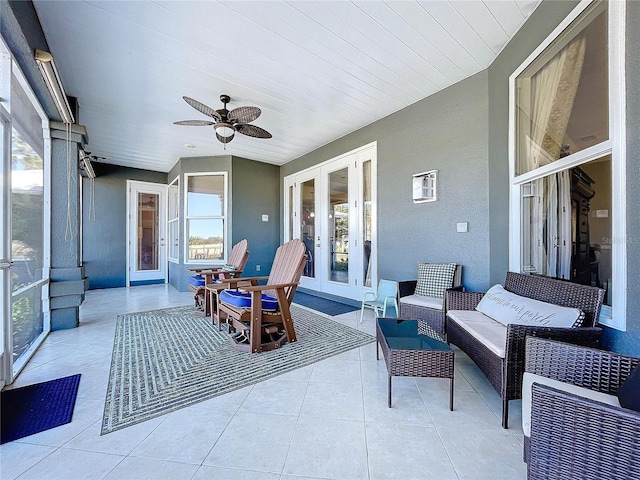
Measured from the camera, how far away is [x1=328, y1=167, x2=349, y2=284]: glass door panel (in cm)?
461

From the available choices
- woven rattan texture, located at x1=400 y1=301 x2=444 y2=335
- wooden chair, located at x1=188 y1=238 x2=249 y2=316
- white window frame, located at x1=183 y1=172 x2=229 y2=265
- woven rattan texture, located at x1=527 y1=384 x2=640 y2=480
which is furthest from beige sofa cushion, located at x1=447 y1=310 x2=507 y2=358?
white window frame, located at x1=183 y1=172 x2=229 y2=265

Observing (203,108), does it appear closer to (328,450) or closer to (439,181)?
(439,181)

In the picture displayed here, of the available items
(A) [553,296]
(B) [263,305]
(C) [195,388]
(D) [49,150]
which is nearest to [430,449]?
(A) [553,296]

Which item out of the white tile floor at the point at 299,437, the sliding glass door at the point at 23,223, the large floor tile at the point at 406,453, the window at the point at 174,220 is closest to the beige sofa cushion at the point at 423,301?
the white tile floor at the point at 299,437

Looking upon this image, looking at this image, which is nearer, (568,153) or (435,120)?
(568,153)

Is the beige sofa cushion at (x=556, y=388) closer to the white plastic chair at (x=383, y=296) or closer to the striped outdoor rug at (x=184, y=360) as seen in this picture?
the striped outdoor rug at (x=184, y=360)

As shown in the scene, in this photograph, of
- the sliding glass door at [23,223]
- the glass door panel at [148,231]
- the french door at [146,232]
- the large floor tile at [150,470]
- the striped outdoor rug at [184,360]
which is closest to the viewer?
the large floor tile at [150,470]

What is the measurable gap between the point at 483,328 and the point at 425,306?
2.71ft

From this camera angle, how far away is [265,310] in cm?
270

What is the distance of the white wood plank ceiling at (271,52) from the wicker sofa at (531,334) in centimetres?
209

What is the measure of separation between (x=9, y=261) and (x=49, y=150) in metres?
1.78

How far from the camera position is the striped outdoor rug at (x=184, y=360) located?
1734 mm

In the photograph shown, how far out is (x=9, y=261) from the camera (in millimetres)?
1952

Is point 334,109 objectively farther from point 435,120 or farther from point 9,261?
point 9,261
